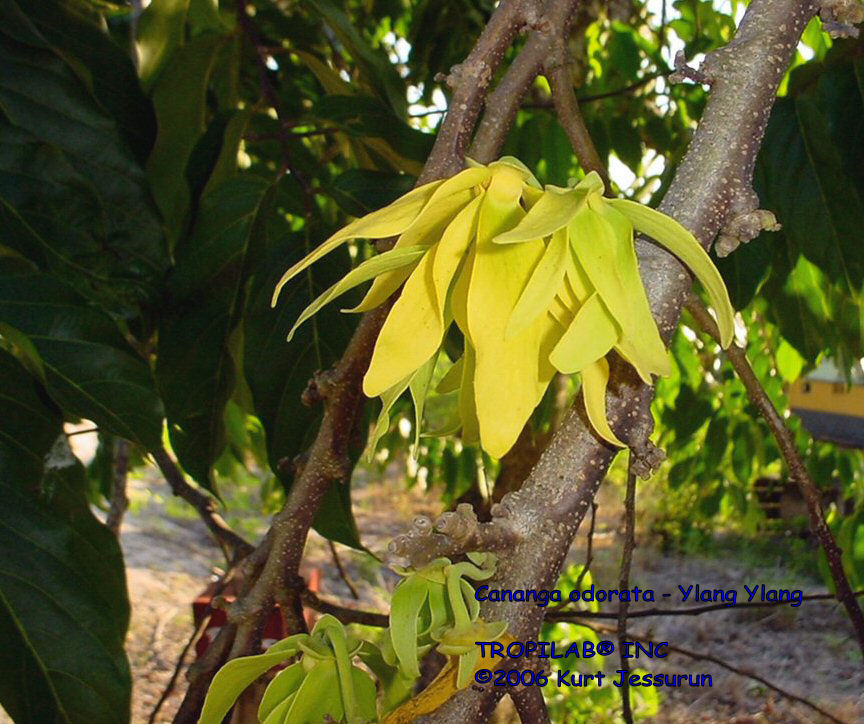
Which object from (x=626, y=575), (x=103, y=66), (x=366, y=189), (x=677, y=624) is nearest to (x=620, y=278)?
(x=626, y=575)

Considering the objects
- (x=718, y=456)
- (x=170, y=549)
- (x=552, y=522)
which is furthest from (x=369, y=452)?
(x=170, y=549)

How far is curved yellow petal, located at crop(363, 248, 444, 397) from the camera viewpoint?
246 mm

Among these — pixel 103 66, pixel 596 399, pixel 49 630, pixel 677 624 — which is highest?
pixel 103 66

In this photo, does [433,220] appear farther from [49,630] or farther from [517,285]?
[49,630]

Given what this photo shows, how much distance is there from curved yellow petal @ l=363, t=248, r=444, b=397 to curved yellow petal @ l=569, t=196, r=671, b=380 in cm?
4

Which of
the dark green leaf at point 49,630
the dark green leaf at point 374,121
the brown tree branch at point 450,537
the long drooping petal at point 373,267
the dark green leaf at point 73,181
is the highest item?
the dark green leaf at point 374,121

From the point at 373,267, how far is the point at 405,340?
0.07ft

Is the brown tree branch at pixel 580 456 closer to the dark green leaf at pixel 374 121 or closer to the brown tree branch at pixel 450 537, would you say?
the brown tree branch at pixel 450 537

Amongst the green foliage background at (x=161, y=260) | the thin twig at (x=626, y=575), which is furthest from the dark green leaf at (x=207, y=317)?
the thin twig at (x=626, y=575)

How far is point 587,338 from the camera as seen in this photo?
235mm

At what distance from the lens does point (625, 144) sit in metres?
1.07

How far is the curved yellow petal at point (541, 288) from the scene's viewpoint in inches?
9.0

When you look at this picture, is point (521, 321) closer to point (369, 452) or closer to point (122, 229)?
point (369, 452)

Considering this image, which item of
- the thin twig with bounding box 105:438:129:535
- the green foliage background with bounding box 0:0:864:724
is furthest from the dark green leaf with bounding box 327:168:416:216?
the thin twig with bounding box 105:438:129:535
